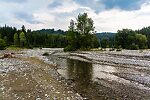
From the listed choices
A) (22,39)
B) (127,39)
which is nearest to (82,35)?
(127,39)

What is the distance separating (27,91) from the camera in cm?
2245

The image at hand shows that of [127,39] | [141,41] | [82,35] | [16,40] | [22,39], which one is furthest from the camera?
[16,40]

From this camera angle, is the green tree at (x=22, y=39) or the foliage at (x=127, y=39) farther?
the green tree at (x=22, y=39)

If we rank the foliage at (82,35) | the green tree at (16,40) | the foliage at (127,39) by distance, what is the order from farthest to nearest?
1. the green tree at (16,40)
2. the foliage at (127,39)
3. the foliage at (82,35)

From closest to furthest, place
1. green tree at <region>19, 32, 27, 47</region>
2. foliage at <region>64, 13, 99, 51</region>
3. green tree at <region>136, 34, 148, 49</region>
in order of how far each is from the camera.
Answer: foliage at <region>64, 13, 99, 51</region>, green tree at <region>136, 34, 148, 49</region>, green tree at <region>19, 32, 27, 47</region>

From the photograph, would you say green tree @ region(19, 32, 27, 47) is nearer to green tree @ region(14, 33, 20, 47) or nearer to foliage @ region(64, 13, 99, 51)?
green tree @ region(14, 33, 20, 47)

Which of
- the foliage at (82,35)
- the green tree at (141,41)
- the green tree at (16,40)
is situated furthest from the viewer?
the green tree at (16,40)

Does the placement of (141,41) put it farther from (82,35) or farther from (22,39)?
(22,39)

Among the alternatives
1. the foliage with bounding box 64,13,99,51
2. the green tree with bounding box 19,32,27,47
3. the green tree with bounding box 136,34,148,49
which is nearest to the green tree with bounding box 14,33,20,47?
the green tree with bounding box 19,32,27,47

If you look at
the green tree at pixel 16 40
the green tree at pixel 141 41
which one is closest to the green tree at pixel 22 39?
the green tree at pixel 16 40

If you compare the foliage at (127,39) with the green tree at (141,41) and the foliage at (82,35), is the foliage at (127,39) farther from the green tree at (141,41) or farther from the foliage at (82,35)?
the foliage at (82,35)

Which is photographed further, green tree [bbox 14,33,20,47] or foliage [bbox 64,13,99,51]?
green tree [bbox 14,33,20,47]

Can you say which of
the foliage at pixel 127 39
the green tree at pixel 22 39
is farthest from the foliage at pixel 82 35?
the green tree at pixel 22 39

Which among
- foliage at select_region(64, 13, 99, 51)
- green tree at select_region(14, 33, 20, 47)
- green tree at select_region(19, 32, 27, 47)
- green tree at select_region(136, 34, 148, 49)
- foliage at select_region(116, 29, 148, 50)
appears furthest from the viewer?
green tree at select_region(14, 33, 20, 47)
